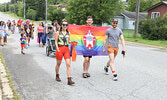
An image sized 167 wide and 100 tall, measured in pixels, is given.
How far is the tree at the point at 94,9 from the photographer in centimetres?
3778

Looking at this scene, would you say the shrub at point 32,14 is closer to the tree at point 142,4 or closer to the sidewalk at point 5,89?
the tree at point 142,4

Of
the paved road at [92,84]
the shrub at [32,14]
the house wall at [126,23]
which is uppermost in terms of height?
the shrub at [32,14]

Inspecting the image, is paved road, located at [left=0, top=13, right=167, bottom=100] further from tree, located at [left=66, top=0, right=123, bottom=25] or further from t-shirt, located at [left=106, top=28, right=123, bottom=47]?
Answer: tree, located at [left=66, top=0, right=123, bottom=25]

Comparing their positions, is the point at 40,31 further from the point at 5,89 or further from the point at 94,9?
the point at 94,9

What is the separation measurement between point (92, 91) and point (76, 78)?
140cm

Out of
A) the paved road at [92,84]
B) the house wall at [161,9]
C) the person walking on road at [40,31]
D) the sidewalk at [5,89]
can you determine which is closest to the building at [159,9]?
the house wall at [161,9]

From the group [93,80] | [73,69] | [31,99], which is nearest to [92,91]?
[93,80]

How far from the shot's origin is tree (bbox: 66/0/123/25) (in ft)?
124

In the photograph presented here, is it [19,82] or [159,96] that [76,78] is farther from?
[159,96]

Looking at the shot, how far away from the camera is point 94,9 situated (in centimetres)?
3881

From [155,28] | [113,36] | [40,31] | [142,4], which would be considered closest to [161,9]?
[155,28]

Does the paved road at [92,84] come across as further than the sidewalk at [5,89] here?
Yes

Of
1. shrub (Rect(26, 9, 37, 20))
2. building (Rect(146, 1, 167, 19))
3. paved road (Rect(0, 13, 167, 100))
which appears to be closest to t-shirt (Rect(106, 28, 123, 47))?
paved road (Rect(0, 13, 167, 100))

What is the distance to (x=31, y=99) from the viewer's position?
16.2ft
